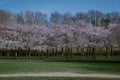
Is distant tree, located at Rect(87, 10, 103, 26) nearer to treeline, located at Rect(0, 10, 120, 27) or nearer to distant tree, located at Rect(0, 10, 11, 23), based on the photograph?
treeline, located at Rect(0, 10, 120, 27)

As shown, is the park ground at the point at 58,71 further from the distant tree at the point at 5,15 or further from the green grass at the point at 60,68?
the distant tree at the point at 5,15

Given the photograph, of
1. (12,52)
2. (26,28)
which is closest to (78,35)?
(26,28)

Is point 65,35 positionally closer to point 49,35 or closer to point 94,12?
point 49,35

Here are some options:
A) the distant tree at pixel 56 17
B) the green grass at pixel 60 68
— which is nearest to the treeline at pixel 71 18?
the distant tree at pixel 56 17

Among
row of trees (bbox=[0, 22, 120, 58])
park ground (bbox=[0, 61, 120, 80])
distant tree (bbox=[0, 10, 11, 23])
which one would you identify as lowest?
park ground (bbox=[0, 61, 120, 80])

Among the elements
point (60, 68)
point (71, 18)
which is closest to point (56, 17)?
point (71, 18)

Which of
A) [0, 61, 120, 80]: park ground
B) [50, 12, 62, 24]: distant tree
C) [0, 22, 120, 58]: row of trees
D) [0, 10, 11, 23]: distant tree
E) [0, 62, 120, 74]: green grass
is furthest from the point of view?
[50, 12, 62, 24]: distant tree

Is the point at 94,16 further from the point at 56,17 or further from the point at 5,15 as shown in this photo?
the point at 5,15

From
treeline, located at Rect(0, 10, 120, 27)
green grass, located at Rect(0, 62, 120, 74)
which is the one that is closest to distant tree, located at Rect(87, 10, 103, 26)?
treeline, located at Rect(0, 10, 120, 27)

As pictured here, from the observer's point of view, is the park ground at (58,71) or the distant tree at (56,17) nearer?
the park ground at (58,71)

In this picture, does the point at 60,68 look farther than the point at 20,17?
No

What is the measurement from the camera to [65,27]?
6956cm

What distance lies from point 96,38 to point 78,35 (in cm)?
446

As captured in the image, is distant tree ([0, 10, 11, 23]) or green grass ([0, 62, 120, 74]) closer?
green grass ([0, 62, 120, 74])
